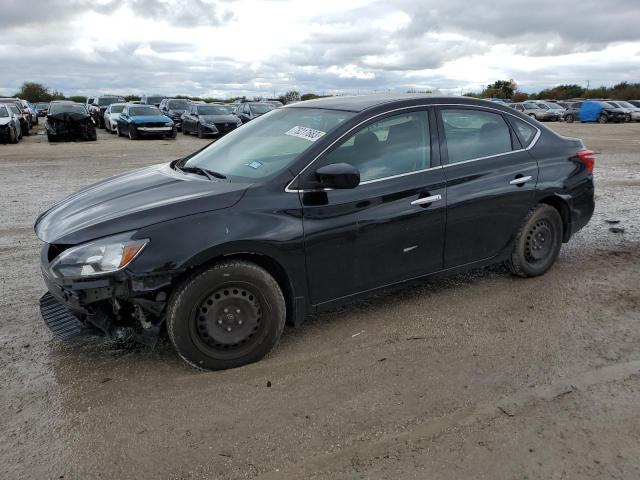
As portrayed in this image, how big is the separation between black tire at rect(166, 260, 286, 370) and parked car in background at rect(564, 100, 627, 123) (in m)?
39.0

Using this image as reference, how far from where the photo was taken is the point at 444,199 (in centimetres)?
412

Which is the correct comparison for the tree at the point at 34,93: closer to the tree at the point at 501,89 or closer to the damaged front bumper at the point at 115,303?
the tree at the point at 501,89

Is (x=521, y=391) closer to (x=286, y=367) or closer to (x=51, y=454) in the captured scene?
(x=286, y=367)

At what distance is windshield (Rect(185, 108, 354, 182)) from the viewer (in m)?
3.82

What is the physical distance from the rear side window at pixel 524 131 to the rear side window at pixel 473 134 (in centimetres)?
13

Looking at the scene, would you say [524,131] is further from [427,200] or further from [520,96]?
[520,96]

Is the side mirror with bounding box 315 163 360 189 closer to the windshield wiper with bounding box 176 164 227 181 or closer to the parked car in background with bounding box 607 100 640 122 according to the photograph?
the windshield wiper with bounding box 176 164 227 181

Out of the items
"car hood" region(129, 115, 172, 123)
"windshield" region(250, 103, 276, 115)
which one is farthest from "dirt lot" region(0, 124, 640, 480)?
"windshield" region(250, 103, 276, 115)

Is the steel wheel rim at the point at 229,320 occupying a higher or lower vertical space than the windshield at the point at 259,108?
lower

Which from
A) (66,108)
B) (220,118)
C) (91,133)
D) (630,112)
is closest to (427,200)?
(91,133)

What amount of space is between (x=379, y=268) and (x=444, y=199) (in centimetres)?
77

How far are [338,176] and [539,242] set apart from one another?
95.9 inches

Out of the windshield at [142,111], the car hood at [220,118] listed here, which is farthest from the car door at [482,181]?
the windshield at [142,111]

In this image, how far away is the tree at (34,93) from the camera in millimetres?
73375
